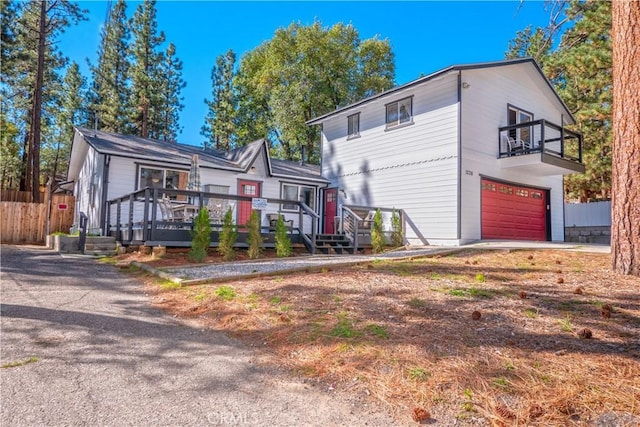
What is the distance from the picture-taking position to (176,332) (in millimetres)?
3379

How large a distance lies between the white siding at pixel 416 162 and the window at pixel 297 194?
6.08 feet

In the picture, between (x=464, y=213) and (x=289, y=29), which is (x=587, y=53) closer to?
(x=464, y=213)

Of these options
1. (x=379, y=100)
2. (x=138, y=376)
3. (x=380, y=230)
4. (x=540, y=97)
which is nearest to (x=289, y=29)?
(x=379, y=100)

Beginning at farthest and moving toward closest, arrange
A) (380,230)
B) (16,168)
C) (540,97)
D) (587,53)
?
1. (16,168)
2. (540,97)
3. (587,53)
4. (380,230)

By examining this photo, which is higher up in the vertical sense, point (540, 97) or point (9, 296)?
point (540, 97)

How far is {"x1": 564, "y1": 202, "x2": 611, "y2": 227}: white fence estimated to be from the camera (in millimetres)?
17953

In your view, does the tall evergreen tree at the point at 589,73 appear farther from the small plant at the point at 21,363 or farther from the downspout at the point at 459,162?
the small plant at the point at 21,363

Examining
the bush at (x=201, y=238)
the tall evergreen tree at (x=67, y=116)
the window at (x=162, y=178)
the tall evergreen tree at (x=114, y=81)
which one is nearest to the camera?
the bush at (x=201, y=238)

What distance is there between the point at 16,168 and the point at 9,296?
3188cm

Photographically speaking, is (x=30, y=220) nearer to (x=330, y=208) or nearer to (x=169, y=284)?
(x=330, y=208)

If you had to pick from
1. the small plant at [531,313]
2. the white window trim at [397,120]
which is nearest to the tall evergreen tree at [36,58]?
the white window trim at [397,120]

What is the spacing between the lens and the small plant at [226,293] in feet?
14.6

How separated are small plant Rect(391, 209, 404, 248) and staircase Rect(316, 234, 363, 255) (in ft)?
4.02

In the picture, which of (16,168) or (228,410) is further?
(16,168)
